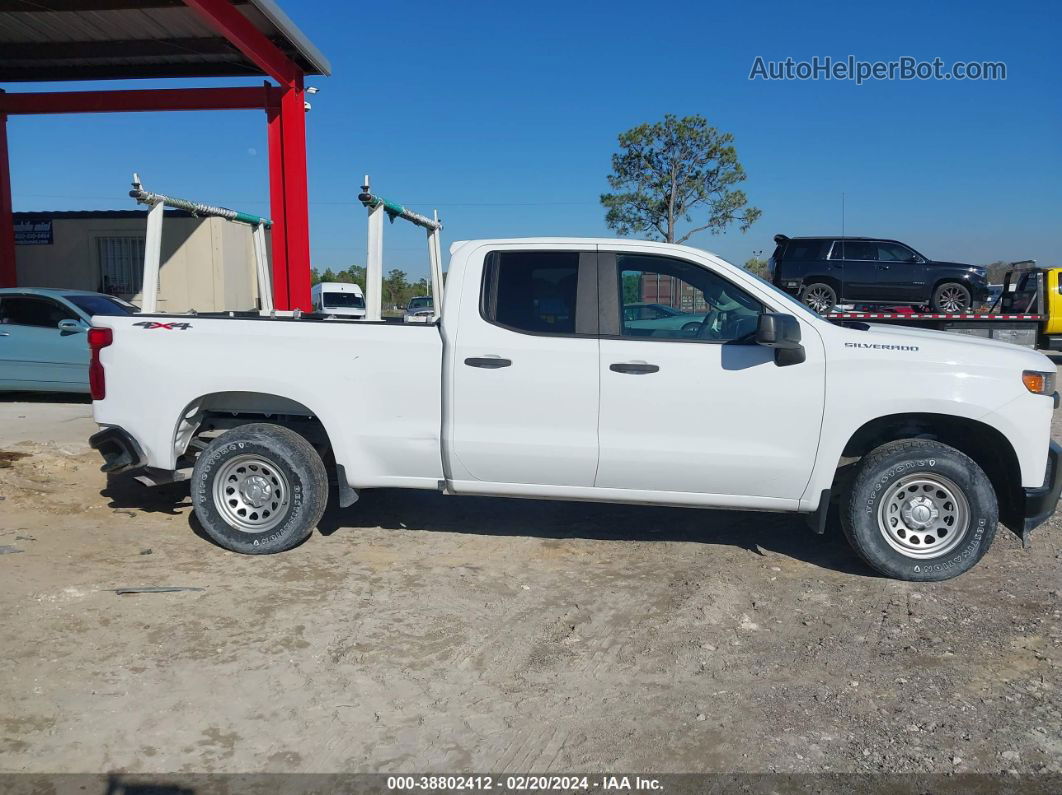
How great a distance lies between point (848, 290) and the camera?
1634 centimetres

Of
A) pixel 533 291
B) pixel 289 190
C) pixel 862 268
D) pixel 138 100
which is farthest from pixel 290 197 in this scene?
pixel 533 291

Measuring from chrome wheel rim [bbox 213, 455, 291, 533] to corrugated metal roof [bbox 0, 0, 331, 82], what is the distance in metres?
9.75

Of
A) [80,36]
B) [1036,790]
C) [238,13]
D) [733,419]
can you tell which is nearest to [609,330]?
[733,419]

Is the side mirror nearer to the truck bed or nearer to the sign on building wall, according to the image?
the truck bed

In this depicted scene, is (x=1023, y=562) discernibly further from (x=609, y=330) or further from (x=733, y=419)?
(x=609, y=330)

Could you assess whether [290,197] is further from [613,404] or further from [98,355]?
[613,404]

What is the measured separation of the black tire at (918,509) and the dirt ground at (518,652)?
17 cm

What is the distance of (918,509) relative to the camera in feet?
16.5

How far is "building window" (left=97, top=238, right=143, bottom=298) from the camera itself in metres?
18.7

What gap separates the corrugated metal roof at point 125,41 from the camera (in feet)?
44.5

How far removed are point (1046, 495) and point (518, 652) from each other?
10.2 feet

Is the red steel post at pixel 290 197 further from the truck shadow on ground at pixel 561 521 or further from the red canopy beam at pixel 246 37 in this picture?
the truck shadow on ground at pixel 561 521

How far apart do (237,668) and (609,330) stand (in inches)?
105

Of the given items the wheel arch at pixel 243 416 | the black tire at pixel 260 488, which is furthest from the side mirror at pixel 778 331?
the black tire at pixel 260 488
